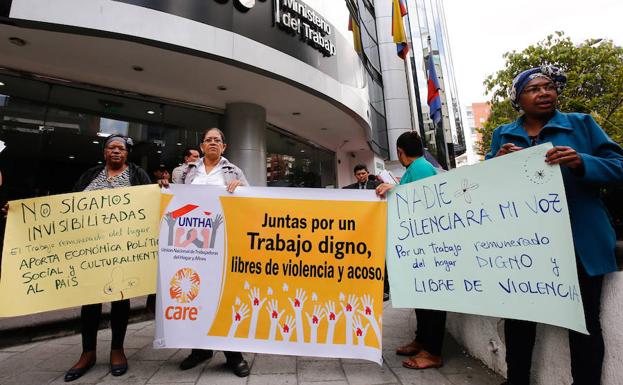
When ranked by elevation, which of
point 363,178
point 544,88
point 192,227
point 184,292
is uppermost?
point 363,178

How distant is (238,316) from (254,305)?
0.49 ft

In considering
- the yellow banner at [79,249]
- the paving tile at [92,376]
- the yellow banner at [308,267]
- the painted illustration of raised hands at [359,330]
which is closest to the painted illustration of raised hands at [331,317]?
the yellow banner at [308,267]

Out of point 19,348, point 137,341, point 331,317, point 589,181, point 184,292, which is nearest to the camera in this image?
point 589,181

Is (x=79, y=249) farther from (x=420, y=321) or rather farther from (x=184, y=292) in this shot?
(x=420, y=321)

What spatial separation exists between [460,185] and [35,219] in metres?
3.22

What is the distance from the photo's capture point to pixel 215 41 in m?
6.21

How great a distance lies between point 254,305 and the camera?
8.35ft

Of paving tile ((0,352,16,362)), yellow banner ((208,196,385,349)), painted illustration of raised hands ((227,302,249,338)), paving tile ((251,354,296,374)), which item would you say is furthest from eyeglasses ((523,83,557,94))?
paving tile ((0,352,16,362))

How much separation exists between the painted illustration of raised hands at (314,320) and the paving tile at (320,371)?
28 cm

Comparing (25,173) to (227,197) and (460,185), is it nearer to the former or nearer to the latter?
(227,197)

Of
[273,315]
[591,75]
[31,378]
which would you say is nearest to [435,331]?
[273,315]

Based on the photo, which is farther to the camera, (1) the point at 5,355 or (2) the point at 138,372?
(1) the point at 5,355

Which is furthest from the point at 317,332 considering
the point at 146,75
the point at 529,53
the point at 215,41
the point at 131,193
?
the point at 529,53

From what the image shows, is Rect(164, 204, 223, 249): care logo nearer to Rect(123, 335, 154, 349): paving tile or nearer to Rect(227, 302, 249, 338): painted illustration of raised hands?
Rect(227, 302, 249, 338): painted illustration of raised hands
